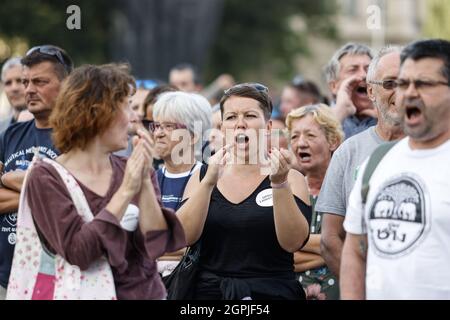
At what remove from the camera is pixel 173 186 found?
24.5ft

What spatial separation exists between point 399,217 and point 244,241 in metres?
1.47

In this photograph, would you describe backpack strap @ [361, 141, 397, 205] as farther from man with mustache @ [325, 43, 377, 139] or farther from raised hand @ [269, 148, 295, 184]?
man with mustache @ [325, 43, 377, 139]

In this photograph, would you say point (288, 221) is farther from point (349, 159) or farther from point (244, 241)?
point (349, 159)

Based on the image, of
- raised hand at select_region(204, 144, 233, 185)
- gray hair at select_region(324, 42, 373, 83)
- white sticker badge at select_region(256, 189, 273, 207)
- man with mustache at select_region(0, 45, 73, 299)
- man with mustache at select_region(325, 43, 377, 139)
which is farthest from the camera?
gray hair at select_region(324, 42, 373, 83)

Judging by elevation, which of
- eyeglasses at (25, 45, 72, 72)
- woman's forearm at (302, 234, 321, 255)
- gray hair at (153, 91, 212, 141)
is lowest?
woman's forearm at (302, 234, 321, 255)

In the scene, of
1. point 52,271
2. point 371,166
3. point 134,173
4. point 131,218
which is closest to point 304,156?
point 371,166

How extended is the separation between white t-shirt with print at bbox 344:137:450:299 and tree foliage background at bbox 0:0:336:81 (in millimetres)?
26764

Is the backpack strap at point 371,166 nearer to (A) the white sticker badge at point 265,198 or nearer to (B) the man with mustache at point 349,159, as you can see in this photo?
(B) the man with mustache at point 349,159

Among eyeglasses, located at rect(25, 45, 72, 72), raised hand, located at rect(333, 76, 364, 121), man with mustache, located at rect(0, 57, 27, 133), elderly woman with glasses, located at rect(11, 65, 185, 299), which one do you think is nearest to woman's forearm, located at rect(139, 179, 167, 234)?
elderly woman with glasses, located at rect(11, 65, 185, 299)

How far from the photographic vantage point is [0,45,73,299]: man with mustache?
22.9ft

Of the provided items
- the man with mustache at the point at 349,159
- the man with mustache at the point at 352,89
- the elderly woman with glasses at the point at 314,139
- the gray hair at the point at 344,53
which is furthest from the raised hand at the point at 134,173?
the gray hair at the point at 344,53

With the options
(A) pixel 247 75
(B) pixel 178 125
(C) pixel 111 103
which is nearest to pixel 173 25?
(A) pixel 247 75

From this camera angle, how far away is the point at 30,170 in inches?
213
